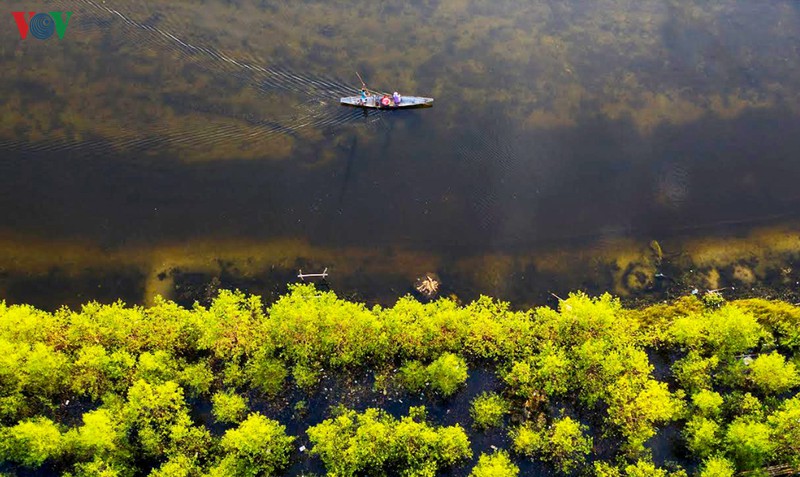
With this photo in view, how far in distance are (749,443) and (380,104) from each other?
68.4 feet

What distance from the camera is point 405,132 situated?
29359 millimetres

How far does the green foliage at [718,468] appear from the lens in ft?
69.4

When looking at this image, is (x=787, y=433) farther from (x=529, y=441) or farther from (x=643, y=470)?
(x=529, y=441)

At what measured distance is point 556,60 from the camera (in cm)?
3111

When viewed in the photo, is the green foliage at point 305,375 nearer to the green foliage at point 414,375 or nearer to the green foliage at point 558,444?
the green foliage at point 414,375

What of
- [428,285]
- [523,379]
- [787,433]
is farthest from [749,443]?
[428,285]

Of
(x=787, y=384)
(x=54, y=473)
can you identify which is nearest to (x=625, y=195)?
(x=787, y=384)

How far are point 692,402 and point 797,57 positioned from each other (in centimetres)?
2077

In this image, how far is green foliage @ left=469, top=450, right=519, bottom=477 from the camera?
21.1 meters

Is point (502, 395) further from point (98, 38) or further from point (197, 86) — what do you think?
point (98, 38)

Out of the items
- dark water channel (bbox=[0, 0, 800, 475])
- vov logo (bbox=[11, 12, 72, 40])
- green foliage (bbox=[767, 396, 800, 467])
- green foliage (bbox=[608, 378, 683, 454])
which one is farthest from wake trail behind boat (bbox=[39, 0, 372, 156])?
green foliage (bbox=[767, 396, 800, 467])

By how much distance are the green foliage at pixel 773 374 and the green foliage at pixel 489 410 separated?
9853mm

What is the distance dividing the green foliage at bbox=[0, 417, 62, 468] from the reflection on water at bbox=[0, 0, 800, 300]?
675cm

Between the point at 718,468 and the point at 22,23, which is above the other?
the point at 22,23
